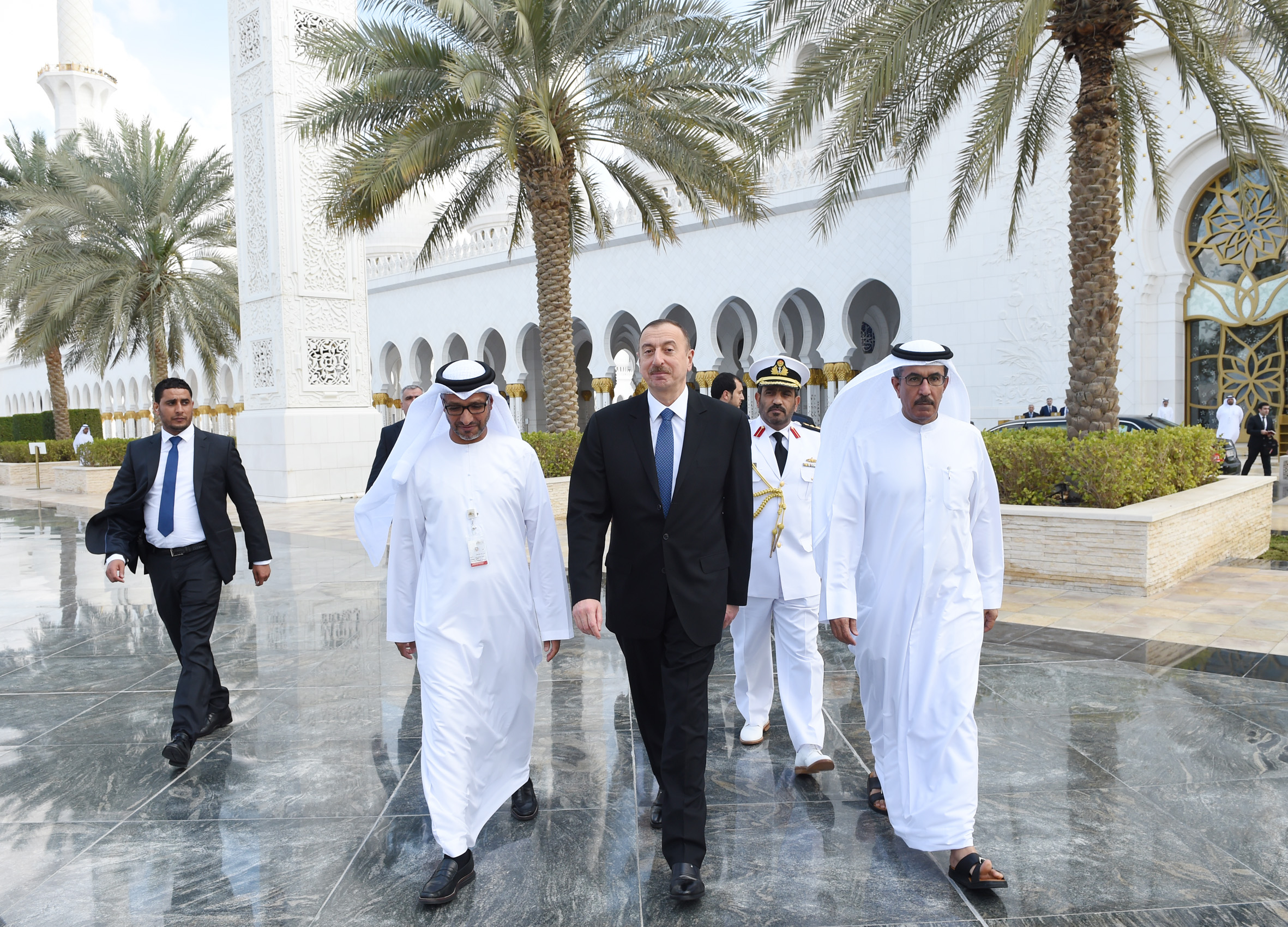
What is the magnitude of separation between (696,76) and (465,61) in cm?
284

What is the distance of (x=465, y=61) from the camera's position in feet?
36.4

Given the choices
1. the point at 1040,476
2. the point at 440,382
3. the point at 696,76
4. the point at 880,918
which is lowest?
the point at 880,918

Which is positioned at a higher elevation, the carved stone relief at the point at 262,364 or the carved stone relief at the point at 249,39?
the carved stone relief at the point at 249,39

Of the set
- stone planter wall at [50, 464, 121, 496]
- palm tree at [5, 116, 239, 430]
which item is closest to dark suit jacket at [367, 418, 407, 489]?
palm tree at [5, 116, 239, 430]

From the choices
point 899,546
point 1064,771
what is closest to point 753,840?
point 899,546

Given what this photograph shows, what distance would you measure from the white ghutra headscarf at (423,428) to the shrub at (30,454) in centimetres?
2615

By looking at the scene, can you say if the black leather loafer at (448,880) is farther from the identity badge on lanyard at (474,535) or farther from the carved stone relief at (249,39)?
the carved stone relief at (249,39)

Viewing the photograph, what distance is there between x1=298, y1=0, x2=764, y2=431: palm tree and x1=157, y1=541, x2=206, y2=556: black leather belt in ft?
23.7

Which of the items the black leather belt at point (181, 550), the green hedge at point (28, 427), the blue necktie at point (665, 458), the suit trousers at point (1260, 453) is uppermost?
the green hedge at point (28, 427)

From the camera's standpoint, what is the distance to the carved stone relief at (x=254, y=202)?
1680 centimetres

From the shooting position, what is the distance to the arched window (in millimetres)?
17016

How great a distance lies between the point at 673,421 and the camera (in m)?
3.16

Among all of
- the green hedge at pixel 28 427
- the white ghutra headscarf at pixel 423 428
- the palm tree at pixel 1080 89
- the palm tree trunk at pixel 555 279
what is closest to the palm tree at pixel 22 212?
the green hedge at pixel 28 427

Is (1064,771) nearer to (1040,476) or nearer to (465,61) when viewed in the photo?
(1040,476)
